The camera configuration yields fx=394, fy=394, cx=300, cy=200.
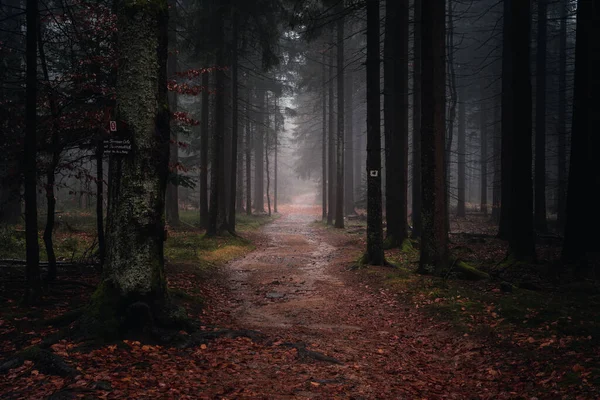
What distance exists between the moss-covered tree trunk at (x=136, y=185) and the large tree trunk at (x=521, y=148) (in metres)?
9.50

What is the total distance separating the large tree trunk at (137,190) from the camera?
5.66 meters

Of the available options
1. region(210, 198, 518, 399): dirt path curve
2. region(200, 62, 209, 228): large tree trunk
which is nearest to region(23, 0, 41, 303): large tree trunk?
region(210, 198, 518, 399): dirt path curve

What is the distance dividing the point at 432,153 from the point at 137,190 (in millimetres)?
6971

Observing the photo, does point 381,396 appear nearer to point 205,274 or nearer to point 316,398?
point 316,398

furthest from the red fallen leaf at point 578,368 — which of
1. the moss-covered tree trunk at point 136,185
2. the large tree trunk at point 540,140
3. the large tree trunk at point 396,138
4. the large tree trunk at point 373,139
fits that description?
the large tree trunk at point 540,140

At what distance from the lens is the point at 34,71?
6297 mm

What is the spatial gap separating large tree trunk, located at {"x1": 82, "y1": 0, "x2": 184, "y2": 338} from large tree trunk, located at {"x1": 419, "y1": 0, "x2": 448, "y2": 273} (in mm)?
6504

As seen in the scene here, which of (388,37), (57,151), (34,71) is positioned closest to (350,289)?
(57,151)

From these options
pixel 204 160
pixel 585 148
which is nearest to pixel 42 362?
pixel 585 148

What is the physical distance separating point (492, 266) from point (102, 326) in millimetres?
9982

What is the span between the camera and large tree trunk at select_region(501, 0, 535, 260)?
10.8 metres

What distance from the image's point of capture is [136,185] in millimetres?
5680

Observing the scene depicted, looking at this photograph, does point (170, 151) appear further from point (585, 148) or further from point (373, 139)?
point (585, 148)

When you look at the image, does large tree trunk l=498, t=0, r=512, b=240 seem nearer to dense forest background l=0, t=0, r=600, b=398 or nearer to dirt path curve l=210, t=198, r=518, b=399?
dense forest background l=0, t=0, r=600, b=398
